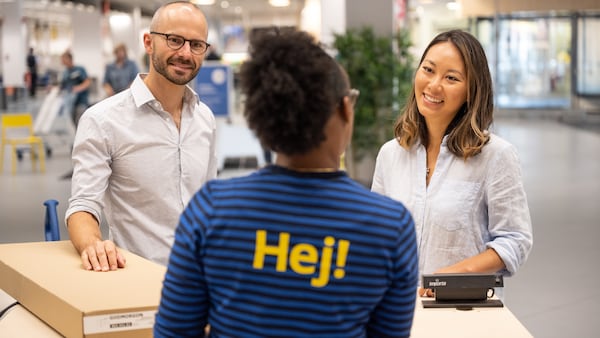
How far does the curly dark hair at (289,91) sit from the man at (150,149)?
1363 millimetres

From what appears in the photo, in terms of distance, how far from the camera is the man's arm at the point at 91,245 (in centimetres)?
225

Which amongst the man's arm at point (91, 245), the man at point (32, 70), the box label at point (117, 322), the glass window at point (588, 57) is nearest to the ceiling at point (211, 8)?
the man at point (32, 70)

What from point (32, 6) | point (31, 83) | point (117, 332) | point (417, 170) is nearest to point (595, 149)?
point (417, 170)

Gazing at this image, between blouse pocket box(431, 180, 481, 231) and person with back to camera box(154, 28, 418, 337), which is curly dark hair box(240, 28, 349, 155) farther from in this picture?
blouse pocket box(431, 180, 481, 231)

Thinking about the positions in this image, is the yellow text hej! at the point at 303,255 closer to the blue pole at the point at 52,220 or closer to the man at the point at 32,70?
the blue pole at the point at 52,220

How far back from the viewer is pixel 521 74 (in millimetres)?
22875

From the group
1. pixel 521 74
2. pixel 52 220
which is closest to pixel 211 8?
pixel 521 74

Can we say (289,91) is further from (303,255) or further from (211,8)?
(211,8)

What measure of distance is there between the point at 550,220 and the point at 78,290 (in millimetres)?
7400

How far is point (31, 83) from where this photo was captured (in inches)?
1041

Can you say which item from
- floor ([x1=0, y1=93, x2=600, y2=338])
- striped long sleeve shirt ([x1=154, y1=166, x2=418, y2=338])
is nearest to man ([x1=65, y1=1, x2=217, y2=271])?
striped long sleeve shirt ([x1=154, y1=166, x2=418, y2=338])

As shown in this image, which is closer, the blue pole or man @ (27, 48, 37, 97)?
the blue pole

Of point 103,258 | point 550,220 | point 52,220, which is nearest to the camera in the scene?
point 103,258

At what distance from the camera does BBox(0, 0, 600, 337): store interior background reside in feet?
20.9
